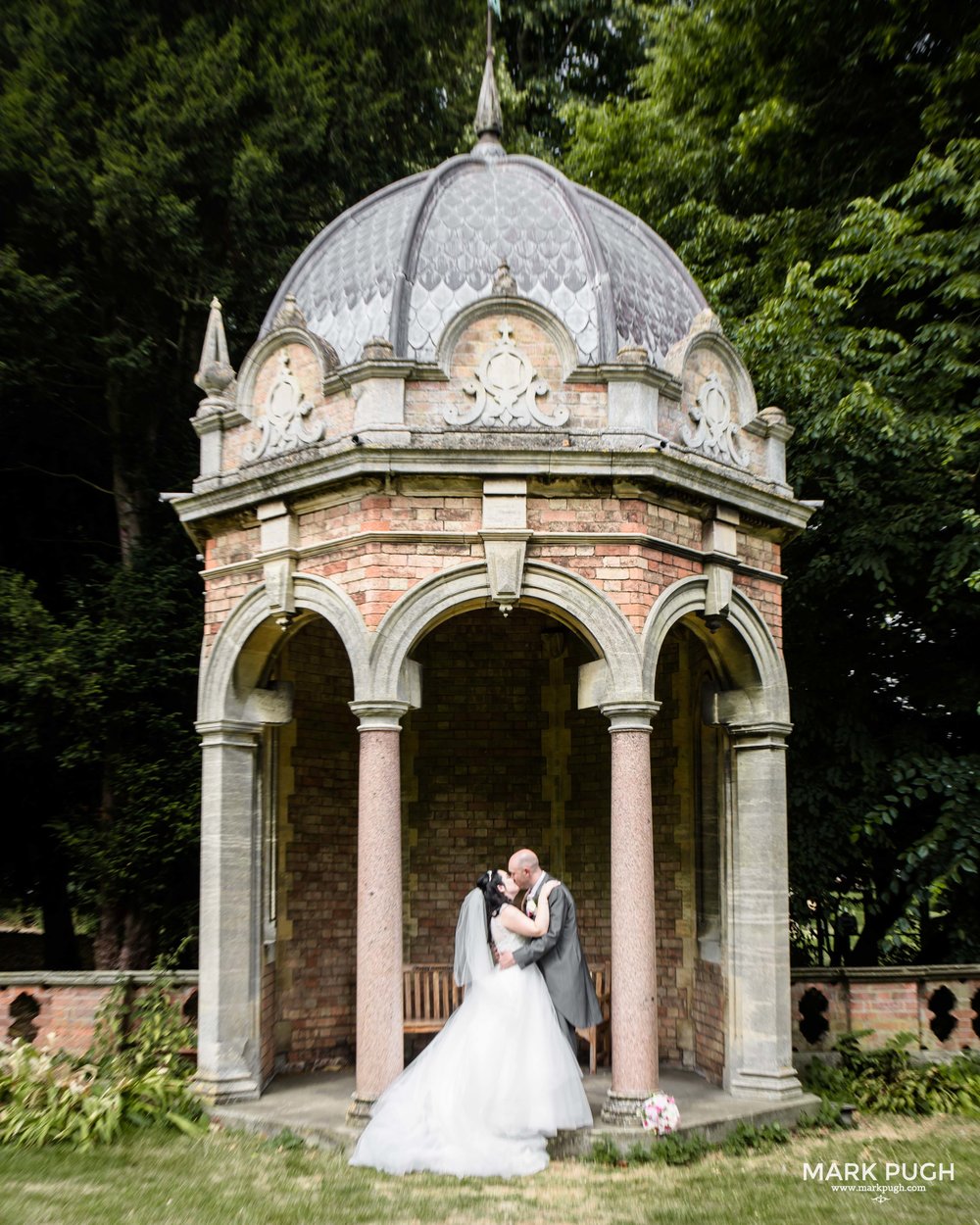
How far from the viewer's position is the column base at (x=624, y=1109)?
787 centimetres

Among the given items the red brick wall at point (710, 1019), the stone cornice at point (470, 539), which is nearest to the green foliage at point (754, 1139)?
the red brick wall at point (710, 1019)

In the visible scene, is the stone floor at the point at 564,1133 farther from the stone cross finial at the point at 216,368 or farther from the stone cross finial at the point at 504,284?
the stone cross finial at the point at 504,284

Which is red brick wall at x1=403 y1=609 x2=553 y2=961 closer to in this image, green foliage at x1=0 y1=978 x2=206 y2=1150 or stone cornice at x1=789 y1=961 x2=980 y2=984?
green foliage at x1=0 y1=978 x2=206 y2=1150

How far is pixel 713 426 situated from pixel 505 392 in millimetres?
1768

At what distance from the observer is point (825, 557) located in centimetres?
1240

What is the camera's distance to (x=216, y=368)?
32.9ft

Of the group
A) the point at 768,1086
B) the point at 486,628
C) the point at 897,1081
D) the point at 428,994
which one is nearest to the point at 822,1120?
the point at 768,1086

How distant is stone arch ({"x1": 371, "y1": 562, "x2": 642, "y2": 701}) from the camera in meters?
8.38

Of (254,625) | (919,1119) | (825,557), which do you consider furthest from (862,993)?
(254,625)

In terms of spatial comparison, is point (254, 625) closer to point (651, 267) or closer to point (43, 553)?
point (651, 267)

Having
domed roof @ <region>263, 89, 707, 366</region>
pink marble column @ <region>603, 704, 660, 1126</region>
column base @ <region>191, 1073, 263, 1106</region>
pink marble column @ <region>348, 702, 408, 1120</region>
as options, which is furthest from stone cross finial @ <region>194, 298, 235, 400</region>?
column base @ <region>191, 1073, 263, 1106</region>

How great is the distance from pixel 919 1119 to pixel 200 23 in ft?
46.3

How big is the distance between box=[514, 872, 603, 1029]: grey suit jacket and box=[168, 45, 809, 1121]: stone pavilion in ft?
1.01

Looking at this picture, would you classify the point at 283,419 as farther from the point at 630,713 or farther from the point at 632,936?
the point at 632,936
